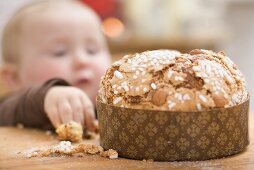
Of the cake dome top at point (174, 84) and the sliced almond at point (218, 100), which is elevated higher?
the cake dome top at point (174, 84)

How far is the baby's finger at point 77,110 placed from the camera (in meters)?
1.25

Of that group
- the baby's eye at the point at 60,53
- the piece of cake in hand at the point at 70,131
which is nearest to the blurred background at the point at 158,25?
the baby's eye at the point at 60,53

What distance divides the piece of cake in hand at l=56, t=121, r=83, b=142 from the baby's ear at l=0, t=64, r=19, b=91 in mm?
775

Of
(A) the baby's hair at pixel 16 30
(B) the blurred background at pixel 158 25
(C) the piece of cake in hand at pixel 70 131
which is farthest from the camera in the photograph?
(B) the blurred background at pixel 158 25

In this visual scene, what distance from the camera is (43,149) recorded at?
3.51ft

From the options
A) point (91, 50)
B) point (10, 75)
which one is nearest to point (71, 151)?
point (91, 50)

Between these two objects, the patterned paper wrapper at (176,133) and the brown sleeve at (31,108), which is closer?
the patterned paper wrapper at (176,133)

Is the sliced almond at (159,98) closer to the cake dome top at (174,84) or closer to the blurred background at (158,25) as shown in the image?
the cake dome top at (174,84)

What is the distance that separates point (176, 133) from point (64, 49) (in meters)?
0.83

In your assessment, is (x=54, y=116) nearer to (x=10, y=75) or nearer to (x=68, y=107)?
(x=68, y=107)

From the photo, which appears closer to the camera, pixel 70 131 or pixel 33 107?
pixel 70 131

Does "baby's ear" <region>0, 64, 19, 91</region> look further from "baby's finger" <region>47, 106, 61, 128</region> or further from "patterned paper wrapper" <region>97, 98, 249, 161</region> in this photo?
"patterned paper wrapper" <region>97, 98, 249, 161</region>

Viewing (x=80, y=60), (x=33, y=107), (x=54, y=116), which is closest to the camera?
(x=54, y=116)

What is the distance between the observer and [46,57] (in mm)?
1710
